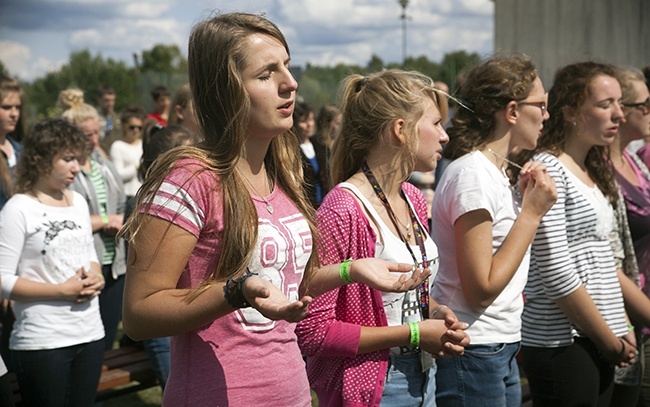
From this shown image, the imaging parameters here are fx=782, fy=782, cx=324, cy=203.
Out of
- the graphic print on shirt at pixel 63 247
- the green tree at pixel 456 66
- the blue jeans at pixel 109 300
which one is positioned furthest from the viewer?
the blue jeans at pixel 109 300

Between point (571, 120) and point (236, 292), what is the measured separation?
2.30m

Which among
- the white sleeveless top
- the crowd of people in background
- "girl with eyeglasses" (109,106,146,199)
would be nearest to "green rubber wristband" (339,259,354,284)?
the crowd of people in background

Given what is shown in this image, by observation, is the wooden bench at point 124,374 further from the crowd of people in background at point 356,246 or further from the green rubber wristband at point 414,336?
the green rubber wristband at point 414,336

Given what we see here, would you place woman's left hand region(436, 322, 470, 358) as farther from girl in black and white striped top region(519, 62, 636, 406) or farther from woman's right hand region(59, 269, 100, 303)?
woman's right hand region(59, 269, 100, 303)

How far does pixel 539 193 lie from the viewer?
2.87m

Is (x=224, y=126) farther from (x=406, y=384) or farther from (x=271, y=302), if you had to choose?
(x=406, y=384)

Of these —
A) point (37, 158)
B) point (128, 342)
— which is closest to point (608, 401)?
point (37, 158)

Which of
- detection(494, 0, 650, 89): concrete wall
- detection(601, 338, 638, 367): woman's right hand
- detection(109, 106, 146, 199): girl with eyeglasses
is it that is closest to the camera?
detection(601, 338, 638, 367): woman's right hand

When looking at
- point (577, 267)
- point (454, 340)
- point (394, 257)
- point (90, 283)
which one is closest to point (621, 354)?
point (577, 267)

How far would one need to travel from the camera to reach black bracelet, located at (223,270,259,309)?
1738mm

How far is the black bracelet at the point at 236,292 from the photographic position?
1.74 m

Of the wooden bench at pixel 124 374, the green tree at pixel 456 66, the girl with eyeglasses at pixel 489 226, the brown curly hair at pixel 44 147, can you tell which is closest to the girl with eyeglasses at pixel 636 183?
the green tree at pixel 456 66

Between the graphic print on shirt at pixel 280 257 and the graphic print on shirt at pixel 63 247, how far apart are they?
6.37 feet

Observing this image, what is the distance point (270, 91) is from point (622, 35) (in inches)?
427
